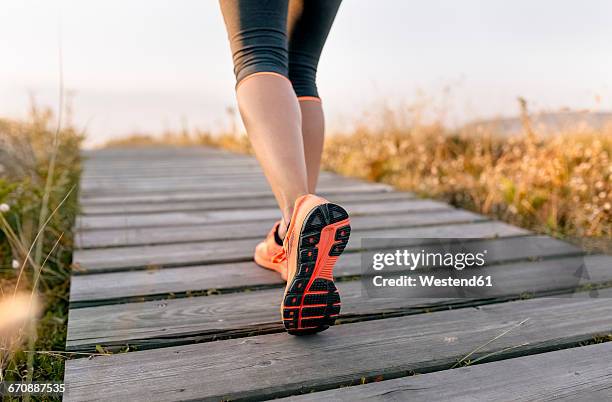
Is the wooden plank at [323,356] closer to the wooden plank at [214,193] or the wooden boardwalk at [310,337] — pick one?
the wooden boardwalk at [310,337]

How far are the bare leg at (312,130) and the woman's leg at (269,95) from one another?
0.93 feet

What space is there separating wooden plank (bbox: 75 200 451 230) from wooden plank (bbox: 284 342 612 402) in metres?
1.33

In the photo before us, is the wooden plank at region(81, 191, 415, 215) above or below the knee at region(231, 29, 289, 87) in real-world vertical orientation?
below

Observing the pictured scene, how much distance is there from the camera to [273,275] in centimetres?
154

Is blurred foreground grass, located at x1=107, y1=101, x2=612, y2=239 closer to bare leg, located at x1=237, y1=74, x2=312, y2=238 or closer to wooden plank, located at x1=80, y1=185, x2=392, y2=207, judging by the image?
wooden plank, located at x1=80, y1=185, x2=392, y2=207

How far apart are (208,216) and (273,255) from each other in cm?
87

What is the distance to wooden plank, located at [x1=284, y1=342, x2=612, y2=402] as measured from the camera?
921mm

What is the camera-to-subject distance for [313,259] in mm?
1034

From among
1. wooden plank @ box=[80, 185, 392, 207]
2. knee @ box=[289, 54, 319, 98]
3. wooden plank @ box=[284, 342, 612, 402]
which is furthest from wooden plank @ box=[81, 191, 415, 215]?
wooden plank @ box=[284, 342, 612, 402]

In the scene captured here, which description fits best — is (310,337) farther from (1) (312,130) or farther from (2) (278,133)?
(1) (312,130)

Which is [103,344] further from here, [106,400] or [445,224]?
[445,224]

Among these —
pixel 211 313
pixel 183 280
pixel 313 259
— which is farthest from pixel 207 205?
pixel 313 259

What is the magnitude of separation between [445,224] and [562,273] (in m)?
0.65

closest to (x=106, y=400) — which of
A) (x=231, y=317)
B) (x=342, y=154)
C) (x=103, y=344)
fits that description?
(x=103, y=344)
